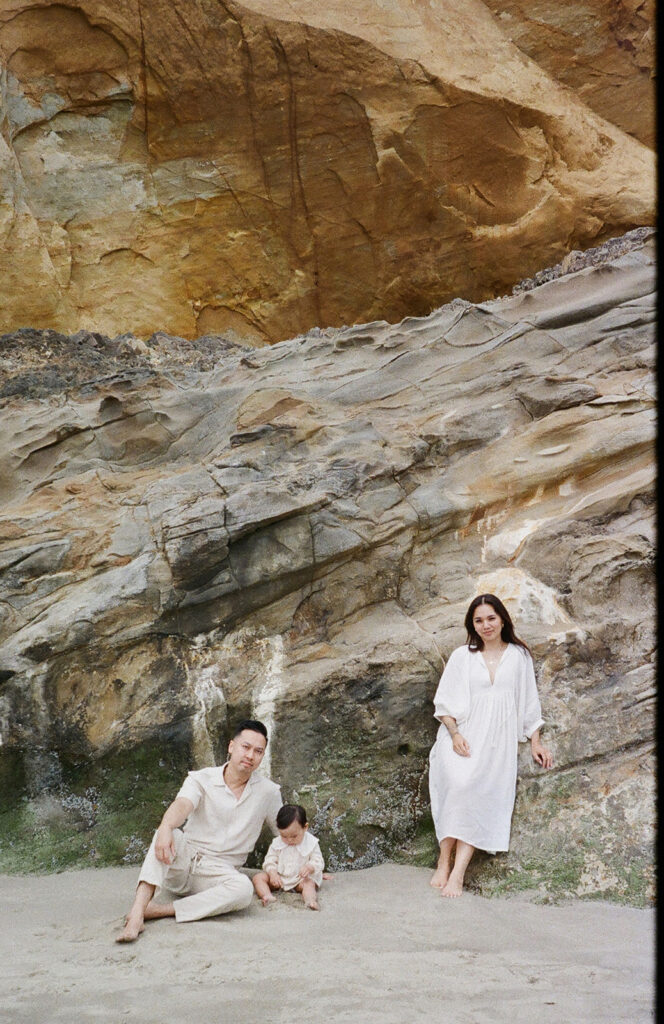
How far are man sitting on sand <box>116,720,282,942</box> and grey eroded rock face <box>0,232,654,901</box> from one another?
70cm

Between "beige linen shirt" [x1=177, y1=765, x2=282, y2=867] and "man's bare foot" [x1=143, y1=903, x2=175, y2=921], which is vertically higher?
"beige linen shirt" [x1=177, y1=765, x2=282, y2=867]

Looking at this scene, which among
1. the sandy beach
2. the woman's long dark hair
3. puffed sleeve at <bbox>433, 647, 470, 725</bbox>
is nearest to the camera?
the sandy beach

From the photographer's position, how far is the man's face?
4.31 m

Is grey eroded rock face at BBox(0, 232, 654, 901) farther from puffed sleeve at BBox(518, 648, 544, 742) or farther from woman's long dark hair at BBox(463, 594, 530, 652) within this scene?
woman's long dark hair at BBox(463, 594, 530, 652)

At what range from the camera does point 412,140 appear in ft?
31.6

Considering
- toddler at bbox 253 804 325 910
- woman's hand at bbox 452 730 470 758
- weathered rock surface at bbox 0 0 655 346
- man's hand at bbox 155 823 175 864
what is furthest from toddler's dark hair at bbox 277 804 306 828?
weathered rock surface at bbox 0 0 655 346

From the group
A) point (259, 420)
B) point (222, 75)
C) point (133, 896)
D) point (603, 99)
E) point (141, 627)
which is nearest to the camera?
point (133, 896)

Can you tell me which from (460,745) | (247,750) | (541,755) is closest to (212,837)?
(247,750)

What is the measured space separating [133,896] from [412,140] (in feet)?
25.8

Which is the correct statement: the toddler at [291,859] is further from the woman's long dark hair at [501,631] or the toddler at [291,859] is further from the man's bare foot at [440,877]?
the woman's long dark hair at [501,631]

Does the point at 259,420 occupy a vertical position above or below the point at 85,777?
above

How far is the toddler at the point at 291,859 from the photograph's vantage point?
436cm

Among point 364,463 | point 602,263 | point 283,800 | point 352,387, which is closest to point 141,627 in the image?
point 283,800

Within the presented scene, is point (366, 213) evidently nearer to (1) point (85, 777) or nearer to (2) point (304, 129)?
(2) point (304, 129)
